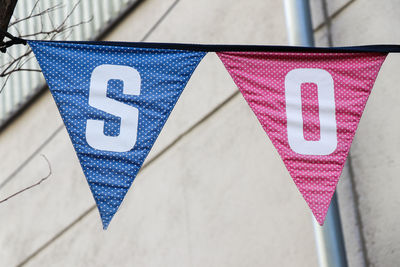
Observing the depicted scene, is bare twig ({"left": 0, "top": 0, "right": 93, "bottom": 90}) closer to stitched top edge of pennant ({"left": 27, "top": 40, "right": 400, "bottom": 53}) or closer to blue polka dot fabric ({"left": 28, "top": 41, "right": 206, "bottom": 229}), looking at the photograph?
blue polka dot fabric ({"left": 28, "top": 41, "right": 206, "bottom": 229})

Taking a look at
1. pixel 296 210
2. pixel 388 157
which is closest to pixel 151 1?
pixel 296 210

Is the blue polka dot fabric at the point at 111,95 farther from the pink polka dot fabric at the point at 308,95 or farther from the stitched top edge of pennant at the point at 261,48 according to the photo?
the pink polka dot fabric at the point at 308,95

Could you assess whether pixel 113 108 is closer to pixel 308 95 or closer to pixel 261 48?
pixel 261 48

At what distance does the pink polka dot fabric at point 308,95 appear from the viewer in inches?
196

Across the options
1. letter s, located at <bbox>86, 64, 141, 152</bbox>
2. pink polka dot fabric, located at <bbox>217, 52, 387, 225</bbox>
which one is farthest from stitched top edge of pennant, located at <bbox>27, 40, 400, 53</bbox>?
letter s, located at <bbox>86, 64, 141, 152</bbox>

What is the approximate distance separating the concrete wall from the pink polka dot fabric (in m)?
0.88

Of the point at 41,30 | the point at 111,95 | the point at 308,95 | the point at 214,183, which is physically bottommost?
the point at 214,183

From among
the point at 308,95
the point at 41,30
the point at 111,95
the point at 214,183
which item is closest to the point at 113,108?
the point at 111,95

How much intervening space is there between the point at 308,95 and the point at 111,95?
3.60 ft

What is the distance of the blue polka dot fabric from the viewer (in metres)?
5.00

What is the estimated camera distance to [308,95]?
504 centimetres

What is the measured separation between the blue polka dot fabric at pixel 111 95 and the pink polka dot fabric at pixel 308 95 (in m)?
0.33

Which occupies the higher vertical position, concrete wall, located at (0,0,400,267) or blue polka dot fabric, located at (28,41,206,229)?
blue polka dot fabric, located at (28,41,206,229)

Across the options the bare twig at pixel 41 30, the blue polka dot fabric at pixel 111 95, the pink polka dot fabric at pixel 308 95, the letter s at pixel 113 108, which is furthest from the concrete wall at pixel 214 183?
the letter s at pixel 113 108
